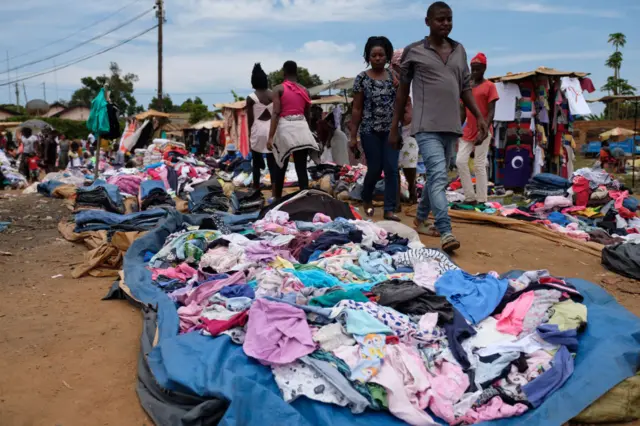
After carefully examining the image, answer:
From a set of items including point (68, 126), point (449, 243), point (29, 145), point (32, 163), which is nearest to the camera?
point (449, 243)

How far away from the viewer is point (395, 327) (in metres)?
2.65

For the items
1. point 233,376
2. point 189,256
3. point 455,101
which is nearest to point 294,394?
point 233,376

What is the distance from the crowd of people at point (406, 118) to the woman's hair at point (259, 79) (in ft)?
0.05

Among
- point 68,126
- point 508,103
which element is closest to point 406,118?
point 508,103

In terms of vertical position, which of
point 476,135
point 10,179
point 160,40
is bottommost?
point 10,179

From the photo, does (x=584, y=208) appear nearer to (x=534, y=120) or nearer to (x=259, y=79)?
(x=534, y=120)

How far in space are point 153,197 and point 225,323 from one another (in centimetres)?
475

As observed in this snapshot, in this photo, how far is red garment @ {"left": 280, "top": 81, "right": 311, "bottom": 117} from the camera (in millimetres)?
6477

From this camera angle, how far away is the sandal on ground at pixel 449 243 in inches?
172

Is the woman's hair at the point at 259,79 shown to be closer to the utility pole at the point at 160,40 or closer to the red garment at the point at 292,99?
the red garment at the point at 292,99

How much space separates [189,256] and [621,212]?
4.98m

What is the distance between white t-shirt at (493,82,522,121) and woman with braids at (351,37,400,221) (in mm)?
3868

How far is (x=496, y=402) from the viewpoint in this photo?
2.24 meters

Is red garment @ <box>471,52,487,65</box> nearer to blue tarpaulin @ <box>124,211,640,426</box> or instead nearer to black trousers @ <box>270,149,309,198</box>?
black trousers @ <box>270,149,309,198</box>
